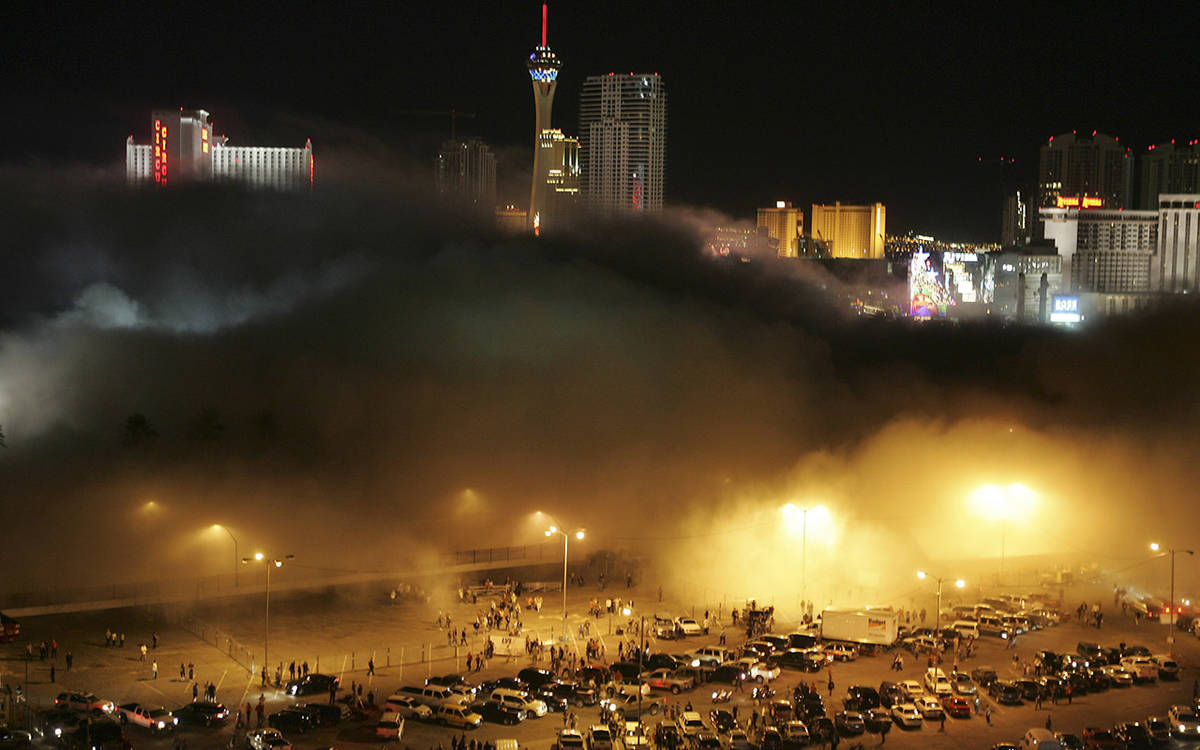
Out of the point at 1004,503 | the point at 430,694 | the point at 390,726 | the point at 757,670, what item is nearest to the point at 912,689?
the point at 757,670

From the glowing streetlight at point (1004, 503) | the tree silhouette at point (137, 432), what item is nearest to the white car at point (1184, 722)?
the glowing streetlight at point (1004, 503)

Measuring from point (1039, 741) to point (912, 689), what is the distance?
→ 7.08ft

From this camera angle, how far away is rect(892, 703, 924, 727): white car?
15.3 m

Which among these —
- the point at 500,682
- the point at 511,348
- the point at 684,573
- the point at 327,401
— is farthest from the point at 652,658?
the point at 511,348

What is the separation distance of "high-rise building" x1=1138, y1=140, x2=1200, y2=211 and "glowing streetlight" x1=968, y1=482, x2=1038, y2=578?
72.5m

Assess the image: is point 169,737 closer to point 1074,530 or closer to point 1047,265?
point 1074,530

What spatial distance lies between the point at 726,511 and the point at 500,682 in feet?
27.8

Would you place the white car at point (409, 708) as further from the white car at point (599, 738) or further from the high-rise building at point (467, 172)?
the high-rise building at point (467, 172)

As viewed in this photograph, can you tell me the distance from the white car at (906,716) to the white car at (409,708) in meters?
5.33

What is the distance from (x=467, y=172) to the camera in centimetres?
4706

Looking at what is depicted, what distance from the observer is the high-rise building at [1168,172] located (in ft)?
297

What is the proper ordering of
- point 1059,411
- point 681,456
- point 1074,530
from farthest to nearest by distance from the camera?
point 1059,411 → point 681,456 → point 1074,530

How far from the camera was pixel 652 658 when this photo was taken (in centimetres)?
1738

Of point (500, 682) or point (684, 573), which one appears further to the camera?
point (684, 573)
